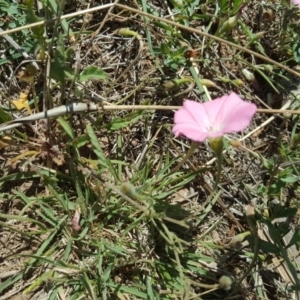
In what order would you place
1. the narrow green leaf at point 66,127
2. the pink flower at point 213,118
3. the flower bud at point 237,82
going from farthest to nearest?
the flower bud at point 237,82 < the narrow green leaf at point 66,127 < the pink flower at point 213,118

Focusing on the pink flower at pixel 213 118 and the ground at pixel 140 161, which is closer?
the pink flower at pixel 213 118

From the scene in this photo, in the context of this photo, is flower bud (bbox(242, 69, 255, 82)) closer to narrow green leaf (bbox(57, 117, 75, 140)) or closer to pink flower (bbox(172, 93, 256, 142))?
pink flower (bbox(172, 93, 256, 142))

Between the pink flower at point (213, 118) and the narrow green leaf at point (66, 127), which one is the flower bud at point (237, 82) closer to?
the pink flower at point (213, 118)

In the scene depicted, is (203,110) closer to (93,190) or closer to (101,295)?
(93,190)

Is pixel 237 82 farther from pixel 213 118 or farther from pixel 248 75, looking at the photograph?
pixel 213 118

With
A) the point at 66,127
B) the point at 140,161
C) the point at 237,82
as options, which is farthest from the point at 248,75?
the point at 66,127

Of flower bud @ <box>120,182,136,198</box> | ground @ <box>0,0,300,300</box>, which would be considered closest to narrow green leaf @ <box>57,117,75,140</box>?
ground @ <box>0,0,300,300</box>

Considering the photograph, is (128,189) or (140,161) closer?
(128,189)

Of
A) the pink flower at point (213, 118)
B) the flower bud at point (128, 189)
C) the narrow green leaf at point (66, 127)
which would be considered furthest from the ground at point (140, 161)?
the pink flower at point (213, 118)
